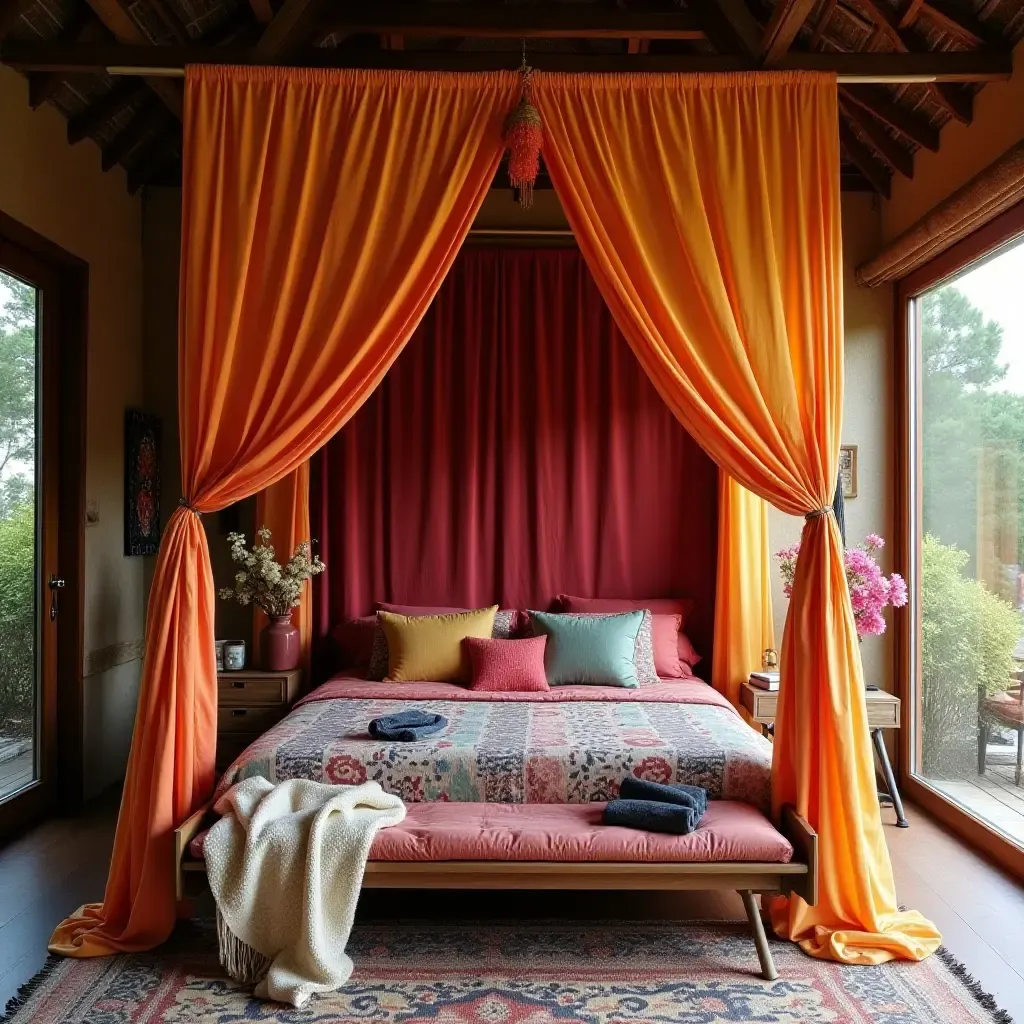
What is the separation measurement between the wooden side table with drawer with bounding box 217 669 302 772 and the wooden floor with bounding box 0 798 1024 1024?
670mm

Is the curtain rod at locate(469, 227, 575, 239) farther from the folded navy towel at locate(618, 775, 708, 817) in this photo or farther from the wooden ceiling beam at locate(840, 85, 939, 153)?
the folded navy towel at locate(618, 775, 708, 817)

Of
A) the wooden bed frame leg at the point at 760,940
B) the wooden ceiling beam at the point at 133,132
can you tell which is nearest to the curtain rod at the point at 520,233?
the wooden ceiling beam at the point at 133,132

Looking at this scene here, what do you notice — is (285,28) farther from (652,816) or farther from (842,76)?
(652,816)

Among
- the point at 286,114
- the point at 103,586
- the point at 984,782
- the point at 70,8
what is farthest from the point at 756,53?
the point at 103,586

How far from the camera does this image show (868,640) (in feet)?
15.8

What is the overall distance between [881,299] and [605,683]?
7.91 ft

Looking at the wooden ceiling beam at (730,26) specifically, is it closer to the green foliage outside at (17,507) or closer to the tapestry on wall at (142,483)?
the green foliage outside at (17,507)

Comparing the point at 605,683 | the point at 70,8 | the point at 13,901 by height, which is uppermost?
the point at 70,8

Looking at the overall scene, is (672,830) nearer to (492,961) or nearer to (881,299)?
(492,961)

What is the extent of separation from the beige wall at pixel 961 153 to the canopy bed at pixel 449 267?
79 cm

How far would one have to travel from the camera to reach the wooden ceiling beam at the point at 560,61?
3285 mm

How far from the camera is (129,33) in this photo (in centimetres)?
366

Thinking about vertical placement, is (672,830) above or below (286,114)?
below

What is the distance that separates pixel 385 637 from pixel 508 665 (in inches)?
25.7
